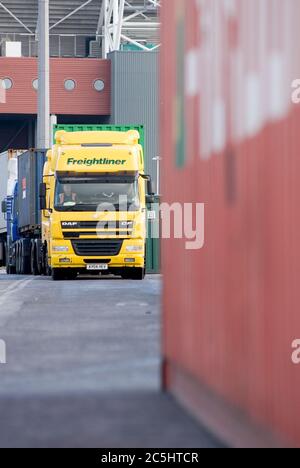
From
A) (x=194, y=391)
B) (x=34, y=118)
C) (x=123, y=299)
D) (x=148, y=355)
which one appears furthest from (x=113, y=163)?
(x=34, y=118)

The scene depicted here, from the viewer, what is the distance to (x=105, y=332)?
52.7 feet

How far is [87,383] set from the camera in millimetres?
10648

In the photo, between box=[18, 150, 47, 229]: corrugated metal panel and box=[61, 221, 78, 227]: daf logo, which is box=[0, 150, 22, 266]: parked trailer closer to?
box=[18, 150, 47, 229]: corrugated metal panel

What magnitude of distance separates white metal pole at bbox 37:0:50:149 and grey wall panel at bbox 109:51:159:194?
55.4 ft

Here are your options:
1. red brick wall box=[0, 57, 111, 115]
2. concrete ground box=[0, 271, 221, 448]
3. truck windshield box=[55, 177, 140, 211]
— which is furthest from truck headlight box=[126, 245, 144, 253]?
red brick wall box=[0, 57, 111, 115]

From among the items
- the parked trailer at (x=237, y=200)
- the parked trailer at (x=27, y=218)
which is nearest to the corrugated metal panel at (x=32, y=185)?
the parked trailer at (x=27, y=218)

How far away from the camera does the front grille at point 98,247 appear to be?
33.3m

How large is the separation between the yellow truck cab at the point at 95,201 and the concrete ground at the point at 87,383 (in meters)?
11.1

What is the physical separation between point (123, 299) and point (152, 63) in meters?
44.2

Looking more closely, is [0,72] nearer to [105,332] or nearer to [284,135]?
[105,332]

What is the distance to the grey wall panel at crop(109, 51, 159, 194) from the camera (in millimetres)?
65812
